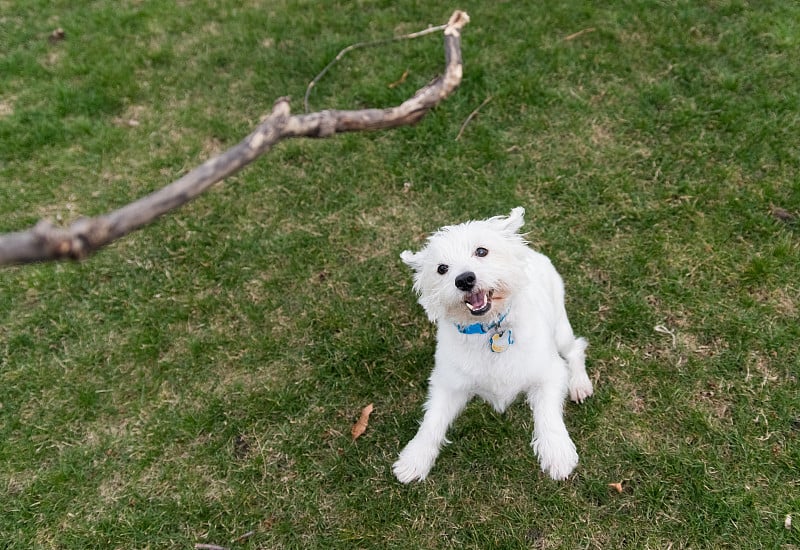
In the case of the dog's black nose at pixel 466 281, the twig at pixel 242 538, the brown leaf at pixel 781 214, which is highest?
the dog's black nose at pixel 466 281

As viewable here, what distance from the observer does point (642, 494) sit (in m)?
3.60

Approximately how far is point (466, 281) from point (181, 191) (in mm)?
1592

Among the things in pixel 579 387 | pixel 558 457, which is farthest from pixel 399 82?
pixel 558 457

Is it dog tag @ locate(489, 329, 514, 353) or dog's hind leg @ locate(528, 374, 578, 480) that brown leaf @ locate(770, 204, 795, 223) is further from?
dog tag @ locate(489, 329, 514, 353)

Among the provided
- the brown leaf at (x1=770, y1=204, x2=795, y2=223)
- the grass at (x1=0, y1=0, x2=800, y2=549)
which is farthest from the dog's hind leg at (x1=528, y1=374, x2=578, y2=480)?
the brown leaf at (x1=770, y1=204, x2=795, y2=223)

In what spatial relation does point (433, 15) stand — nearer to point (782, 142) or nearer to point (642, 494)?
point (782, 142)

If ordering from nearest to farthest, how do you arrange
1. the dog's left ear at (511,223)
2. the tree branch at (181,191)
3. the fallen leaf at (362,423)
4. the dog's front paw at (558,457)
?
1. the tree branch at (181,191)
2. the dog's left ear at (511,223)
3. the dog's front paw at (558,457)
4. the fallen leaf at (362,423)

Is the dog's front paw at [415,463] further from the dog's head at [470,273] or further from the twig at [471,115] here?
the twig at [471,115]

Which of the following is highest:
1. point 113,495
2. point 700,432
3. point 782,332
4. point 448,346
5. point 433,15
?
point 433,15

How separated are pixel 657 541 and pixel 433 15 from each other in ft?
18.5

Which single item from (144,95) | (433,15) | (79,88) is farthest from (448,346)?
(79,88)

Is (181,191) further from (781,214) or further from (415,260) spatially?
(781,214)

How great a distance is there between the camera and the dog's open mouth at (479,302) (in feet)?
9.81

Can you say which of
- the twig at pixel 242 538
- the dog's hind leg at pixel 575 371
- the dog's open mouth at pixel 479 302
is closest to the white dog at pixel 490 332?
the dog's open mouth at pixel 479 302
